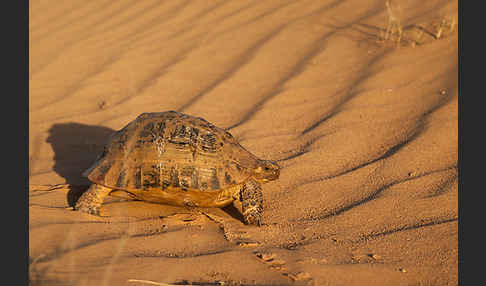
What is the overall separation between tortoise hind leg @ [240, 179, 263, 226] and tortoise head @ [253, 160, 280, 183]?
0.25 ft

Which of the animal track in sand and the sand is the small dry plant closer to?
the sand

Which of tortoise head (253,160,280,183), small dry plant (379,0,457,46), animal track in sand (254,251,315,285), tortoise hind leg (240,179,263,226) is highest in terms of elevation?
small dry plant (379,0,457,46)

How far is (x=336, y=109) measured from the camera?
15.0 feet

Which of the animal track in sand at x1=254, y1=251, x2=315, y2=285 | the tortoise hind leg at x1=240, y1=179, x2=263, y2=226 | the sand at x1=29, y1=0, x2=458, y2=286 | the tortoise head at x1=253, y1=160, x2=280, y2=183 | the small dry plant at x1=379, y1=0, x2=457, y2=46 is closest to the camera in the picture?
the animal track in sand at x1=254, y1=251, x2=315, y2=285

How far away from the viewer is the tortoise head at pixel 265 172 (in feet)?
10.8

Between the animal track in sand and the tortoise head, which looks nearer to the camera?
the animal track in sand

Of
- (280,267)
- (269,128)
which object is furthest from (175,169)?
(269,128)

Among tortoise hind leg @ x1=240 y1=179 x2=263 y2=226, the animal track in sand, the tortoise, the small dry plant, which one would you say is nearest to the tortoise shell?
the tortoise

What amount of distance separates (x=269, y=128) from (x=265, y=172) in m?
1.19

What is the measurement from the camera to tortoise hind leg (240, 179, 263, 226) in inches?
117

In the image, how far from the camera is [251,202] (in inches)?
120

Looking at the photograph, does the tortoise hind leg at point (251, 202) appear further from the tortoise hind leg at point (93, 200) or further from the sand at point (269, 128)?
the tortoise hind leg at point (93, 200)

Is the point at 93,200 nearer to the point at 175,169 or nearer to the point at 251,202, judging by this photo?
the point at 175,169

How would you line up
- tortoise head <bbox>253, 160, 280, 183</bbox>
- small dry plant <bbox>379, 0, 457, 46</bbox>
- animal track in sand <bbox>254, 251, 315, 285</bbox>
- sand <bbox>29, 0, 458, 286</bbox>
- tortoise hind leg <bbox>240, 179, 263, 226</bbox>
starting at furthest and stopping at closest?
small dry plant <bbox>379, 0, 457, 46</bbox> < tortoise head <bbox>253, 160, 280, 183</bbox> < tortoise hind leg <bbox>240, 179, 263, 226</bbox> < sand <bbox>29, 0, 458, 286</bbox> < animal track in sand <bbox>254, 251, 315, 285</bbox>
